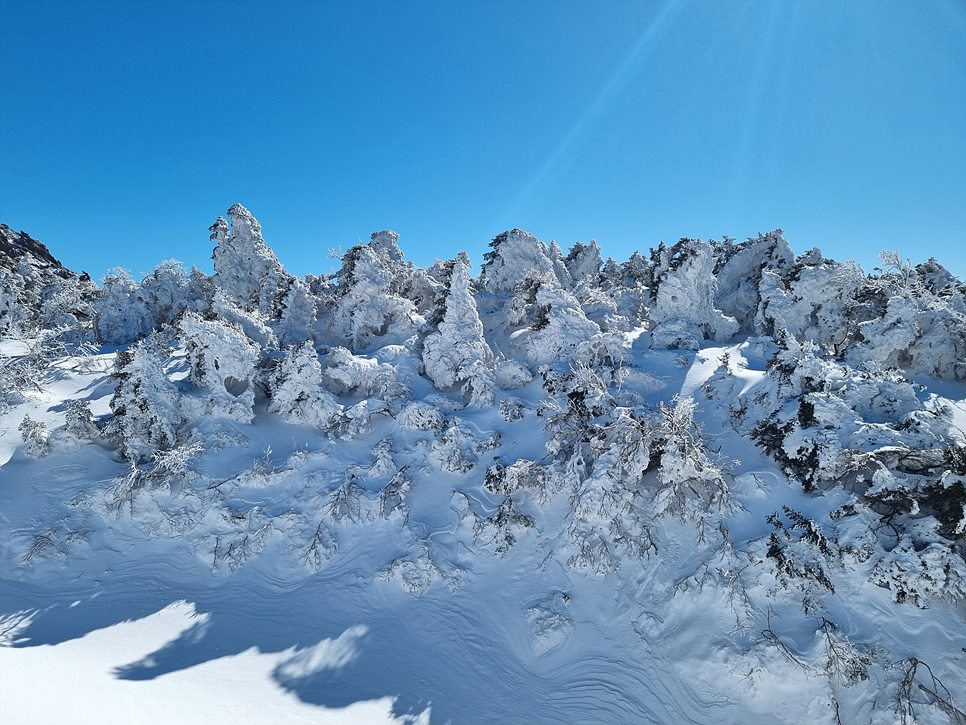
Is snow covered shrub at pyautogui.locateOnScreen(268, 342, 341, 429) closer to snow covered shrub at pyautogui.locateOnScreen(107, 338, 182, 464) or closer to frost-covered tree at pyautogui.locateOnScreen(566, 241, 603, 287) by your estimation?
snow covered shrub at pyautogui.locateOnScreen(107, 338, 182, 464)

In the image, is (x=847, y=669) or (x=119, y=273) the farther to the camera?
(x=119, y=273)

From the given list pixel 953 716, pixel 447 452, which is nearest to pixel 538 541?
pixel 447 452

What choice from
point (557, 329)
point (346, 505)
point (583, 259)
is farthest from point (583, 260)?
point (346, 505)

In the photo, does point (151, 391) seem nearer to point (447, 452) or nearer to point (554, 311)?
point (447, 452)

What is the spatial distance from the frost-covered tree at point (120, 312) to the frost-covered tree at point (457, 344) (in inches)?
743

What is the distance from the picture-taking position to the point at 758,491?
10.3 m

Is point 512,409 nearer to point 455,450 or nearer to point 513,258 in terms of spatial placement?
point 455,450

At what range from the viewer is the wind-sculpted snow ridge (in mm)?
7801

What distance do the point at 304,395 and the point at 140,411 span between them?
499 cm

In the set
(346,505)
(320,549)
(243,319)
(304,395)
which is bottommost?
(320,549)

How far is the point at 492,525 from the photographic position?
450 inches

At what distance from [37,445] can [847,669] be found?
21315 mm

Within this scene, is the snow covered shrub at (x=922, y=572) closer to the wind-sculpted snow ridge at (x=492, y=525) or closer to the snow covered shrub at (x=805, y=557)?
the wind-sculpted snow ridge at (x=492, y=525)

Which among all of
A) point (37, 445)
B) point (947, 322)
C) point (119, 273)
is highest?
point (947, 322)
